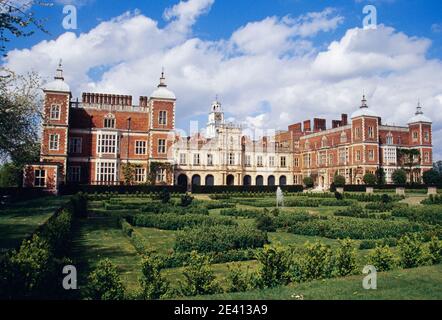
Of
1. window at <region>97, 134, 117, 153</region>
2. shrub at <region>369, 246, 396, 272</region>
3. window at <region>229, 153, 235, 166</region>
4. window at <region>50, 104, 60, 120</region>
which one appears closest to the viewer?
shrub at <region>369, 246, 396, 272</region>

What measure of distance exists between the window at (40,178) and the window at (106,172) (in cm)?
892

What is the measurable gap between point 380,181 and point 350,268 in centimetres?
4378

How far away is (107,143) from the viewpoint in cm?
4209

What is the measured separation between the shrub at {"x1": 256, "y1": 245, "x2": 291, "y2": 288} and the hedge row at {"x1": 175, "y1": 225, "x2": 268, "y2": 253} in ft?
15.9

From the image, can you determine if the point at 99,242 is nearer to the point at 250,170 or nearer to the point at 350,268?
the point at 350,268

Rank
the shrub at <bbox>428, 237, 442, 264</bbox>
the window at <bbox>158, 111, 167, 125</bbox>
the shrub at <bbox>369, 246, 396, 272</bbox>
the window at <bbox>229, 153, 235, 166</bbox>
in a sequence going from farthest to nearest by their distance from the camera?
1. the window at <bbox>229, 153, 235, 166</bbox>
2. the window at <bbox>158, 111, 167, 125</bbox>
3. the shrub at <bbox>428, 237, 442, 264</bbox>
4. the shrub at <bbox>369, 246, 396, 272</bbox>

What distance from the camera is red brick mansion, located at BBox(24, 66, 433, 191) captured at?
39.2m

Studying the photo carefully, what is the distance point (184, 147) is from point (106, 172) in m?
13.8

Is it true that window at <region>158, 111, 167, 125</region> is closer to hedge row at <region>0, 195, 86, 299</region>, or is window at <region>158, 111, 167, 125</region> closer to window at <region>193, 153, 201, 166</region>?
window at <region>193, 153, 201, 166</region>

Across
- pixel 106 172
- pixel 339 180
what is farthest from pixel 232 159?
pixel 106 172

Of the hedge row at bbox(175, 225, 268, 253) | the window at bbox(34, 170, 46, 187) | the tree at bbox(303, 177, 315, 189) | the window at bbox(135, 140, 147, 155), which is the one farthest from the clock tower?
the hedge row at bbox(175, 225, 268, 253)

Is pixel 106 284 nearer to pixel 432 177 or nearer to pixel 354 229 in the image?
pixel 354 229

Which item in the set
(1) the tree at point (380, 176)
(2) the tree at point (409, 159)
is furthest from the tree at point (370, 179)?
(2) the tree at point (409, 159)

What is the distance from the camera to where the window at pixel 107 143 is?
41938 mm
